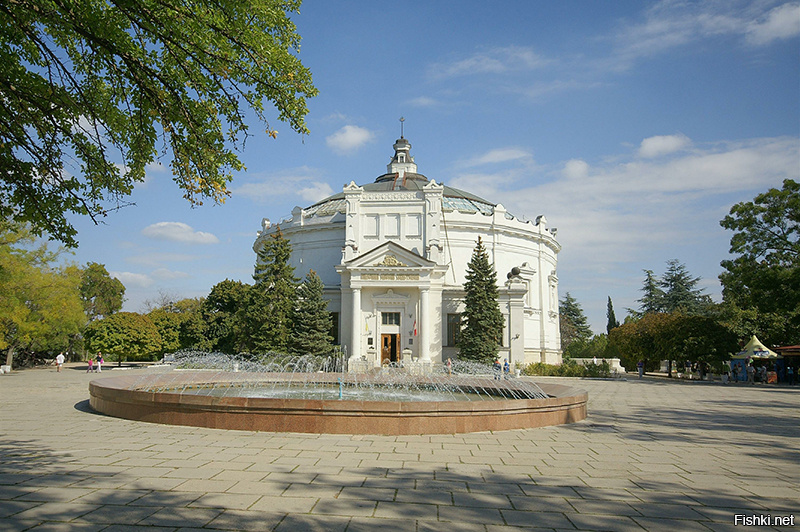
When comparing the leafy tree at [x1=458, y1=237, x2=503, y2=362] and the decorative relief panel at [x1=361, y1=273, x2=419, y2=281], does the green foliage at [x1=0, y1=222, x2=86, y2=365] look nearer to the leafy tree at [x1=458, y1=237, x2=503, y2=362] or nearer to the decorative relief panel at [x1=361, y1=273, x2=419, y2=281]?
the decorative relief panel at [x1=361, y1=273, x2=419, y2=281]

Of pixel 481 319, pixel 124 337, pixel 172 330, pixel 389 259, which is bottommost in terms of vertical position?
pixel 124 337

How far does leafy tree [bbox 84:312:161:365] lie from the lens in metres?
40.8

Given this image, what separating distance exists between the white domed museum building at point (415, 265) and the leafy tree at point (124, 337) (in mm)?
13400

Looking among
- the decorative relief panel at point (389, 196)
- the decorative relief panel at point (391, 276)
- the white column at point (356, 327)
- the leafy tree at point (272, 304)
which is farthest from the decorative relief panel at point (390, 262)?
the decorative relief panel at point (389, 196)

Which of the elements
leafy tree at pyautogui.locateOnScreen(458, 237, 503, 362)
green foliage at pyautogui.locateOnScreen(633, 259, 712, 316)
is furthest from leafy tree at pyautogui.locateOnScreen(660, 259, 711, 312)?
leafy tree at pyautogui.locateOnScreen(458, 237, 503, 362)

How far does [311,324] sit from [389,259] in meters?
7.10

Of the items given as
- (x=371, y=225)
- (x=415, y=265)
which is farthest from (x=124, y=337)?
(x=415, y=265)

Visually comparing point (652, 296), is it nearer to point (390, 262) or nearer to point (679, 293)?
point (679, 293)

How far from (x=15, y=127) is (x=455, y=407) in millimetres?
8959

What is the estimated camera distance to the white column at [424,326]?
34.6m

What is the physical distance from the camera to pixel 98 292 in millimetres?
70438

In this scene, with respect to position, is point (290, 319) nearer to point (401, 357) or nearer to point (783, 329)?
point (401, 357)

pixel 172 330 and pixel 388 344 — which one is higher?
pixel 172 330

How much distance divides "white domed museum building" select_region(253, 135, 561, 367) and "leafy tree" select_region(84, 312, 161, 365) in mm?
13400
